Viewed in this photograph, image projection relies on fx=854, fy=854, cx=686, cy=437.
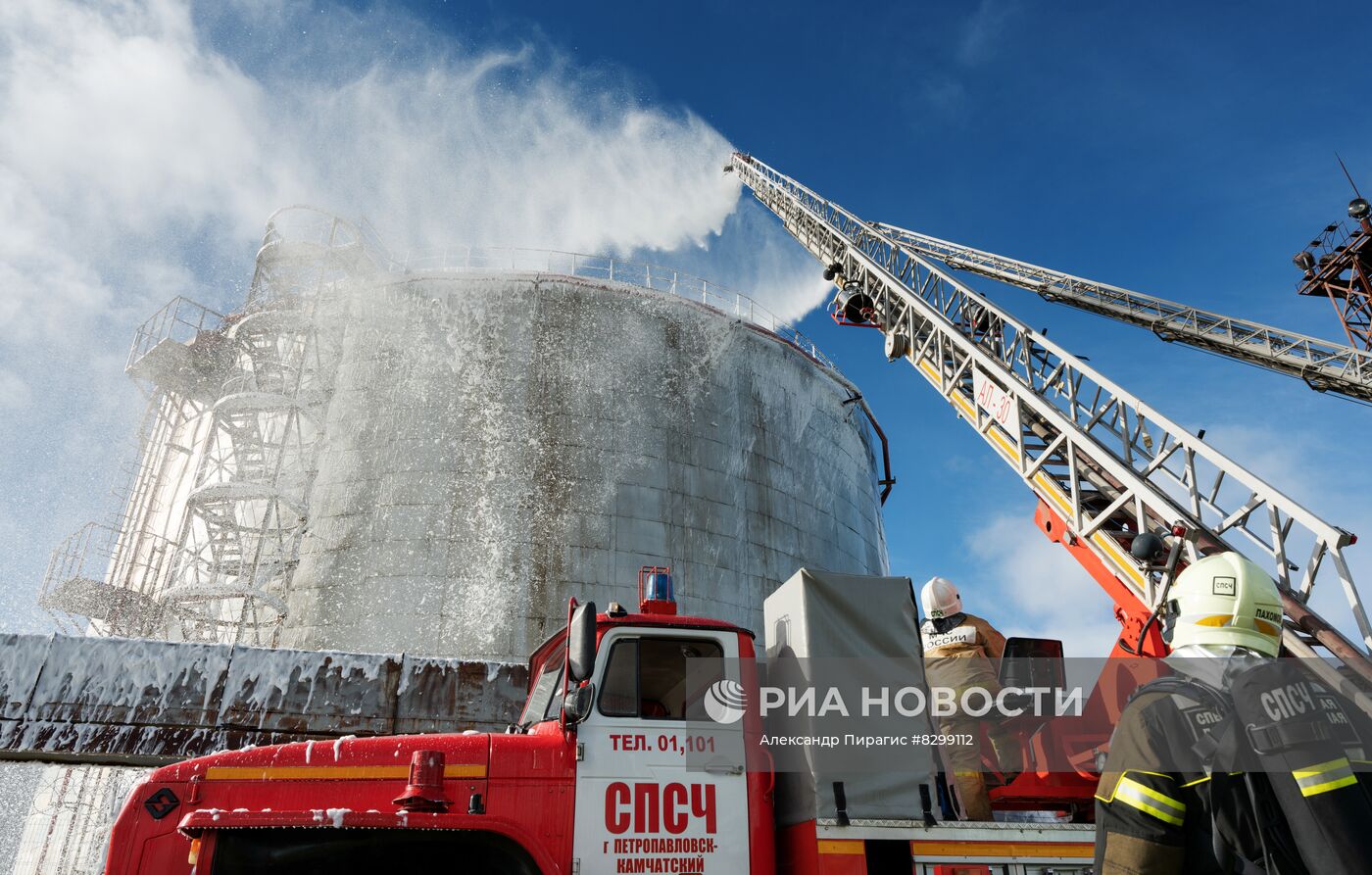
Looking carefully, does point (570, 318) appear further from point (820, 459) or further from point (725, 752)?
point (725, 752)

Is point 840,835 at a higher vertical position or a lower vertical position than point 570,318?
lower

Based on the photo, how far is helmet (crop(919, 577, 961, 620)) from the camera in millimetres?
6188

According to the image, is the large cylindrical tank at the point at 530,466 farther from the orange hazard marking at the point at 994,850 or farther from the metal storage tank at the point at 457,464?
the orange hazard marking at the point at 994,850

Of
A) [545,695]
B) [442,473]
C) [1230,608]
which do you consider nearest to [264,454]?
[442,473]

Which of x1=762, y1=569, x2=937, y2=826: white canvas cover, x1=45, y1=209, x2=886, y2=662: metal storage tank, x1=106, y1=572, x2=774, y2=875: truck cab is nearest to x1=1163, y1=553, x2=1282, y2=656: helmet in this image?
x1=762, y1=569, x2=937, y2=826: white canvas cover

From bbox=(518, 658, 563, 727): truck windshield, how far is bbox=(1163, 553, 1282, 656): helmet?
3611 millimetres

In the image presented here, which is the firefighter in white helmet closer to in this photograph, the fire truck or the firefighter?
the fire truck

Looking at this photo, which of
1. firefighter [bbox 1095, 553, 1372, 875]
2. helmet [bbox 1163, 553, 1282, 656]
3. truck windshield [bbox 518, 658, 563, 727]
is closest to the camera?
firefighter [bbox 1095, 553, 1372, 875]

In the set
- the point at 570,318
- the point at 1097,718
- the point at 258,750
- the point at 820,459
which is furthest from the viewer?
the point at 820,459

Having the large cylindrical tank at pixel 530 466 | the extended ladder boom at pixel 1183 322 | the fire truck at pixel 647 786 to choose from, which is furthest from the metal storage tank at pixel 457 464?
the fire truck at pixel 647 786

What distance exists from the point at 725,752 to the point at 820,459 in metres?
16.0

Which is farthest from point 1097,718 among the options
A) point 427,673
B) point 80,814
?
point 80,814

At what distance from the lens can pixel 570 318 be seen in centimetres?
1803

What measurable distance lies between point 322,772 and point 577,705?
4.72 ft
